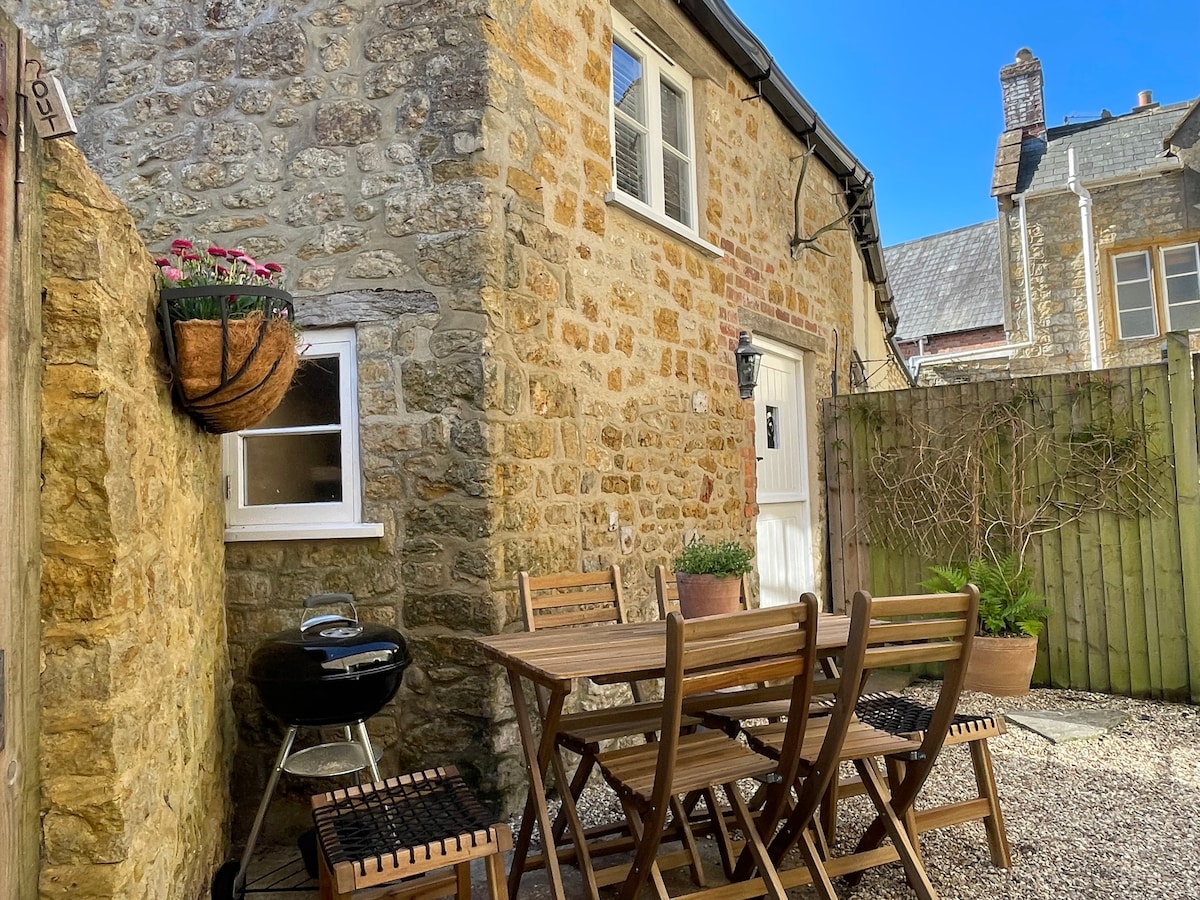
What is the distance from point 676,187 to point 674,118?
1.48 feet

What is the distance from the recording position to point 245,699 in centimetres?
356

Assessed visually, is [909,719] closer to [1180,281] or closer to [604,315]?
[604,315]

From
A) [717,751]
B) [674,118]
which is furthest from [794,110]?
[717,751]

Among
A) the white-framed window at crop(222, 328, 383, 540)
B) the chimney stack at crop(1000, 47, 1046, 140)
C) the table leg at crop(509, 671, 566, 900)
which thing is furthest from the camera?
the chimney stack at crop(1000, 47, 1046, 140)

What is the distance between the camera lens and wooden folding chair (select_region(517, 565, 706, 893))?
2.81 meters

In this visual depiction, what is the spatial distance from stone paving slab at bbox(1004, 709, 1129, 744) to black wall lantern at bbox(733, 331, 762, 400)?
249 centimetres

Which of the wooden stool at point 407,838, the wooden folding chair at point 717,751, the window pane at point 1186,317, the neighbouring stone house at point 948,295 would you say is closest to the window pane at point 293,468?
the wooden stool at point 407,838

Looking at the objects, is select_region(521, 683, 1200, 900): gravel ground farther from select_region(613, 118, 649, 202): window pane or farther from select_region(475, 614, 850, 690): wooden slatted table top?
select_region(613, 118, 649, 202): window pane

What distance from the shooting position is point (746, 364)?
221 inches

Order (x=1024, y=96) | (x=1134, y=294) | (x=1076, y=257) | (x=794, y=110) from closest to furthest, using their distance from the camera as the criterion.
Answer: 1. (x=794, y=110)
2. (x=1134, y=294)
3. (x=1076, y=257)
4. (x=1024, y=96)

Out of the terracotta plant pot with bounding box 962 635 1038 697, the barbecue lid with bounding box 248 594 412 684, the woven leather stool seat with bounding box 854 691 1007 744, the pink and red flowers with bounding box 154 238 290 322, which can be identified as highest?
the pink and red flowers with bounding box 154 238 290 322

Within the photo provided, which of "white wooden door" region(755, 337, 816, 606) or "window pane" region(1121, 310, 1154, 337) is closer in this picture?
"white wooden door" region(755, 337, 816, 606)

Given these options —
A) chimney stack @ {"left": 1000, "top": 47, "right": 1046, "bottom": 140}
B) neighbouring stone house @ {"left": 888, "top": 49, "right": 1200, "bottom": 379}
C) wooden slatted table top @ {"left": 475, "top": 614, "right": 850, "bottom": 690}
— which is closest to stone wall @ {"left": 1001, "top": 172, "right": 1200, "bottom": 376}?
neighbouring stone house @ {"left": 888, "top": 49, "right": 1200, "bottom": 379}

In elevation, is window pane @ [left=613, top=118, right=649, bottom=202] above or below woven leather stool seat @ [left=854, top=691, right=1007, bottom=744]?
above
